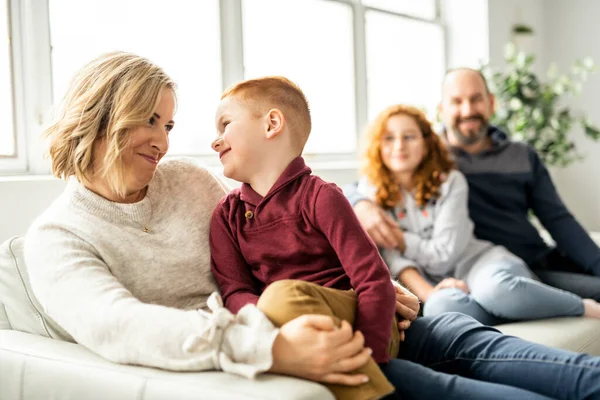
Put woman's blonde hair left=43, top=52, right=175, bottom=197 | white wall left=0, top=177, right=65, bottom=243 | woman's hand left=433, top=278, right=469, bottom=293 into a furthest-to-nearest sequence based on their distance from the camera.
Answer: woman's hand left=433, top=278, right=469, bottom=293 < white wall left=0, top=177, right=65, bottom=243 < woman's blonde hair left=43, top=52, right=175, bottom=197

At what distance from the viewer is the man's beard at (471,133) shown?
3.10 metres

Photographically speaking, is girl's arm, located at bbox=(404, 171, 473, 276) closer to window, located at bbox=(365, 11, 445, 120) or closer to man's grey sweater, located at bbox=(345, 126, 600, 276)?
man's grey sweater, located at bbox=(345, 126, 600, 276)

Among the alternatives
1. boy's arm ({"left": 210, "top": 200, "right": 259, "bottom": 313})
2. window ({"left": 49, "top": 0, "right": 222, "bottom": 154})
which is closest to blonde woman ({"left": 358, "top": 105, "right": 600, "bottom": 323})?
window ({"left": 49, "top": 0, "right": 222, "bottom": 154})

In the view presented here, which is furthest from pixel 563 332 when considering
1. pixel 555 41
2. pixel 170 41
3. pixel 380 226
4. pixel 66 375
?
pixel 555 41

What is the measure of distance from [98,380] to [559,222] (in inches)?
88.7

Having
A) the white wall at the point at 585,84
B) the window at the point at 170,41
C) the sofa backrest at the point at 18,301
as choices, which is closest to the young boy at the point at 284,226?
the sofa backrest at the point at 18,301

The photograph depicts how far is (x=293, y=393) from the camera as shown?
45.9 inches

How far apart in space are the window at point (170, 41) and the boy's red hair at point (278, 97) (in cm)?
128

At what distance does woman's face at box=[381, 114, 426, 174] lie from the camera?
2781 mm

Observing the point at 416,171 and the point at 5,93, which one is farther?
the point at 416,171

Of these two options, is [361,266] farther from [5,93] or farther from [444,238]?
[5,93]

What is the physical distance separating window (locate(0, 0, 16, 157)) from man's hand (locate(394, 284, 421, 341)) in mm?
1484

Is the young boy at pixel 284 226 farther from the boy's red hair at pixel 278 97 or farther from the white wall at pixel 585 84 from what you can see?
the white wall at pixel 585 84

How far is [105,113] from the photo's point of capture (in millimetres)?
1551
